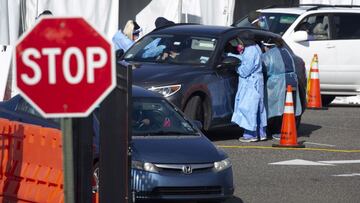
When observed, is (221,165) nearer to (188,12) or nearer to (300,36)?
(300,36)

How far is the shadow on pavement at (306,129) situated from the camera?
Result: 716 inches

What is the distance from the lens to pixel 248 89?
16406mm

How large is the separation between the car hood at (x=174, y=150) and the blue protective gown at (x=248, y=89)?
470 centimetres

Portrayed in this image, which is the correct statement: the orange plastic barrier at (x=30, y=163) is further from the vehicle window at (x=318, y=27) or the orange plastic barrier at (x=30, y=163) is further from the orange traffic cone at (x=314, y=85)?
the vehicle window at (x=318, y=27)

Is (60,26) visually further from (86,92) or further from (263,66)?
(263,66)

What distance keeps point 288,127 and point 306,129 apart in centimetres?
256

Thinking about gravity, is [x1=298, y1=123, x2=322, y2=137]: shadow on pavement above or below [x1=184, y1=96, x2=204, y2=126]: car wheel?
below

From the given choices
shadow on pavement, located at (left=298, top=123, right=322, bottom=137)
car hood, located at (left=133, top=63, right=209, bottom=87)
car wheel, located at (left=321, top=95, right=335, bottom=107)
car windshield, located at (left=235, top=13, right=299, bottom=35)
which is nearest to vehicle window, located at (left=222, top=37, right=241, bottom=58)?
car hood, located at (left=133, top=63, right=209, bottom=87)

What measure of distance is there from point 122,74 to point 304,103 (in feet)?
30.0

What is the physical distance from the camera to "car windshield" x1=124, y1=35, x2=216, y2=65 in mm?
16453

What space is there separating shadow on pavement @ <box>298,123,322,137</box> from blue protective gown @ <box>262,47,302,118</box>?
1105mm

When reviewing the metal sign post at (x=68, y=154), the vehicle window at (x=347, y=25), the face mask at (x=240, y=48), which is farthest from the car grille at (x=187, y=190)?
the vehicle window at (x=347, y=25)

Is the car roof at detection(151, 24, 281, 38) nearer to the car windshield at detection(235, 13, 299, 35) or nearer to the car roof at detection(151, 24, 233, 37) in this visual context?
the car roof at detection(151, 24, 233, 37)

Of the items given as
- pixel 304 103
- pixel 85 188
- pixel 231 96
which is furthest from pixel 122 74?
pixel 304 103
